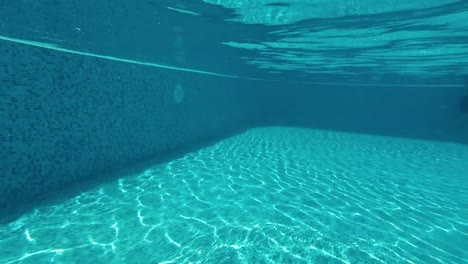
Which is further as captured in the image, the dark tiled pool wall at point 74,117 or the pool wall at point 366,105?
the pool wall at point 366,105

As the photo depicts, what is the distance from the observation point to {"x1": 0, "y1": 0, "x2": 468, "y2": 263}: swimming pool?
488cm

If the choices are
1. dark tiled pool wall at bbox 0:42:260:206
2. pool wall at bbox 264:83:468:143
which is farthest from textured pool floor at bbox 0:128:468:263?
pool wall at bbox 264:83:468:143

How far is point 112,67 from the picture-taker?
855 centimetres

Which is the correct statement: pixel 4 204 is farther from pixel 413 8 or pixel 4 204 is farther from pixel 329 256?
pixel 413 8

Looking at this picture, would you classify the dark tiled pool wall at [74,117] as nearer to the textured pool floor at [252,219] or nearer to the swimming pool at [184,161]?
the swimming pool at [184,161]

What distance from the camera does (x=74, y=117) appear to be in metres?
7.25

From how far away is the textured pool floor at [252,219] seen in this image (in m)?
4.52

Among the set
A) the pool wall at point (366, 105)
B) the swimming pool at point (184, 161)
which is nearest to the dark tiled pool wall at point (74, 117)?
the swimming pool at point (184, 161)

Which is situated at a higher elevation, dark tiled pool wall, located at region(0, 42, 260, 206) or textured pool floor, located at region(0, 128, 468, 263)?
dark tiled pool wall, located at region(0, 42, 260, 206)

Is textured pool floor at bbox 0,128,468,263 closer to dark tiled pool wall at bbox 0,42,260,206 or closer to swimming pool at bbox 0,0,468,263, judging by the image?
swimming pool at bbox 0,0,468,263

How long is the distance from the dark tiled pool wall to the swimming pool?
33 millimetres

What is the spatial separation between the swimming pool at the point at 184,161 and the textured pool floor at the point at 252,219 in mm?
41

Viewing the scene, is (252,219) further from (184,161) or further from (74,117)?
(74,117)

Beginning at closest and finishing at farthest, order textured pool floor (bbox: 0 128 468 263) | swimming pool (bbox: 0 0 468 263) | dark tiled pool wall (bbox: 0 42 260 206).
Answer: textured pool floor (bbox: 0 128 468 263), swimming pool (bbox: 0 0 468 263), dark tiled pool wall (bbox: 0 42 260 206)
